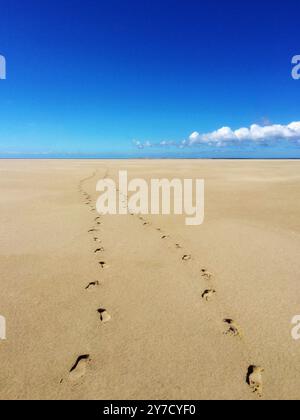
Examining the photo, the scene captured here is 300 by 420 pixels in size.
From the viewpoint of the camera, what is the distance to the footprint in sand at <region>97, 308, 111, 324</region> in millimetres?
3301

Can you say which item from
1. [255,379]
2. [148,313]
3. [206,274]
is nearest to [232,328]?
[255,379]

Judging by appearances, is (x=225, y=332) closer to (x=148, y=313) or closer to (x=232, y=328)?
(x=232, y=328)

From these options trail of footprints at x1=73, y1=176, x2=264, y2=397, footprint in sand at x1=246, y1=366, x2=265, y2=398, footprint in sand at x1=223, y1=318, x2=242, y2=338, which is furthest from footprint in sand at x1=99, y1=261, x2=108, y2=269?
footprint in sand at x1=246, y1=366, x2=265, y2=398

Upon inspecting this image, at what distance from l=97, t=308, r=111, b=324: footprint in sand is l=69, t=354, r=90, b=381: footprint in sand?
0.55 metres

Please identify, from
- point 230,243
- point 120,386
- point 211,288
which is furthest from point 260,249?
point 120,386

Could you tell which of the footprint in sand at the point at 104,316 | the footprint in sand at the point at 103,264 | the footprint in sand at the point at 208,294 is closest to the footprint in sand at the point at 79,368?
the footprint in sand at the point at 104,316

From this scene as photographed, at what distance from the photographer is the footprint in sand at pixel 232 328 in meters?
3.10

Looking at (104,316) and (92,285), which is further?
(92,285)

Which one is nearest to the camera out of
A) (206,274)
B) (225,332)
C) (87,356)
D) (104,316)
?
(87,356)

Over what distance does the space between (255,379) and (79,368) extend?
163cm

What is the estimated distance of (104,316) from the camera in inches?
133
